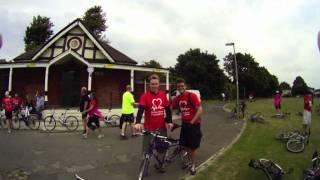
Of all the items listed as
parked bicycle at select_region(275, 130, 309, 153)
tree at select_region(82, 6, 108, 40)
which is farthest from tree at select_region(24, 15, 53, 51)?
parked bicycle at select_region(275, 130, 309, 153)

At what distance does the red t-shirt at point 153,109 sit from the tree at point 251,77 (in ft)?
193

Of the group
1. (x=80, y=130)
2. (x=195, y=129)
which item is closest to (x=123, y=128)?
(x=80, y=130)

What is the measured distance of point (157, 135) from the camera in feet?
28.5

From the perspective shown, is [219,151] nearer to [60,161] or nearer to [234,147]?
[234,147]

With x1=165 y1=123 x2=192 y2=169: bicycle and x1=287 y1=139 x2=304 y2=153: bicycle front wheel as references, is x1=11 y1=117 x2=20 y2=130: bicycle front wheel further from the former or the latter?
x1=287 y1=139 x2=304 y2=153: bicycle front wheel

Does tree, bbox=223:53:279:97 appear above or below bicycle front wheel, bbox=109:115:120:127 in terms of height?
above

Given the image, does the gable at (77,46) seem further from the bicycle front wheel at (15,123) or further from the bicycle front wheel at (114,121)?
the bicycle front wheel at (15,123)

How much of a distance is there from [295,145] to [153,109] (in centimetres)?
615

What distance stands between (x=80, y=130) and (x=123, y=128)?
3.66 meters

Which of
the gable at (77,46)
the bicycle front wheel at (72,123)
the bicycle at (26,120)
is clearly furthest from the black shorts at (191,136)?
the gable at (77,46)

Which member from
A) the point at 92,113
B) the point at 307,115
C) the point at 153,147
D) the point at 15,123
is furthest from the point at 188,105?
the point at 15,123

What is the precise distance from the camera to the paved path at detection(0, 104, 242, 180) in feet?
32.5

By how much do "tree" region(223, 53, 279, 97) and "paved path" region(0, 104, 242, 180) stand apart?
53.1 metres

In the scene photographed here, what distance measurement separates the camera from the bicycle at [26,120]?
63.5 feet
